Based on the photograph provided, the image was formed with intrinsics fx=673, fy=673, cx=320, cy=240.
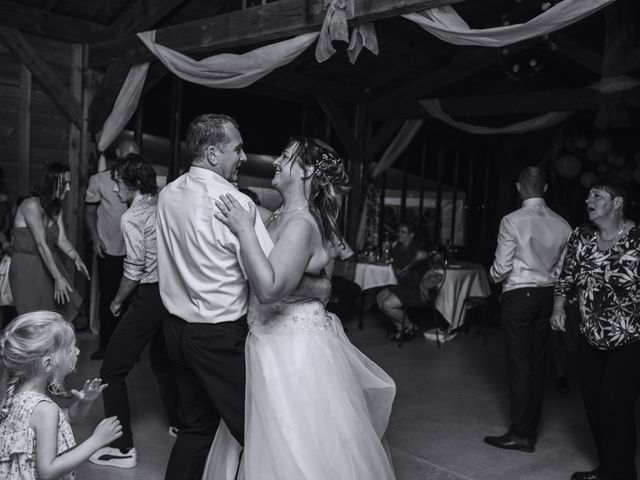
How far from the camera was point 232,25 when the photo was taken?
4.91 metres

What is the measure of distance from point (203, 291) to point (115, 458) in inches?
57.1

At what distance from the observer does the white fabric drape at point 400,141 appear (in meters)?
8.16

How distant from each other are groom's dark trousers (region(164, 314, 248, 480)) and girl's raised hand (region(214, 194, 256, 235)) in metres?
0.39

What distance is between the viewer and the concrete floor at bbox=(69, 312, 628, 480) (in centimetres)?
337

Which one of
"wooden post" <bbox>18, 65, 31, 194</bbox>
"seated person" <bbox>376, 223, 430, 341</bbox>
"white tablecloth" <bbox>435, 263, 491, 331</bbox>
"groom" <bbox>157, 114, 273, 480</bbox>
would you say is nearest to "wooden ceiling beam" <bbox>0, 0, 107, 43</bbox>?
"wooden post" <bbox>18, 65, 31, 194</bbox>

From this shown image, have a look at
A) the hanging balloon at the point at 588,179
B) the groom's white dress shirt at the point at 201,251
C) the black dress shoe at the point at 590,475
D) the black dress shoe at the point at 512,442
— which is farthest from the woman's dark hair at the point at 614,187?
the hanging balloon at the point at 588,179

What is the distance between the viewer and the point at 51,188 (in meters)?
3.99

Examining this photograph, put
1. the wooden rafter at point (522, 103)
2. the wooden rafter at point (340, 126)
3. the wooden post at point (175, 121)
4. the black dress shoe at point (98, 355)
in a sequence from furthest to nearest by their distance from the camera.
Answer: the wooden rafter at point (340, 126) < the wooden post at point (175, 121) < the wooden rafter at point (522, 103) < the black dress shoe at point (98, 355)

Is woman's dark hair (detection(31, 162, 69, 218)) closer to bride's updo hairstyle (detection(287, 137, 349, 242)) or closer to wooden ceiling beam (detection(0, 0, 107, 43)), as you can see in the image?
bride's updo hairstyle (detection(287, 137, 349, 242))

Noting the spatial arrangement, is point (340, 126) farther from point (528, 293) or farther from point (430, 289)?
point (528, 293)

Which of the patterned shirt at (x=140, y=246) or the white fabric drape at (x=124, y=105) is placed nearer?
the patterned shirt at (x=140, y=246)

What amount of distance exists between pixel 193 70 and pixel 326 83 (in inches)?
108

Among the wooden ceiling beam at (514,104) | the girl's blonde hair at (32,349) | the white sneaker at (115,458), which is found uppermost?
the wooden ceiling beam at (514,104)

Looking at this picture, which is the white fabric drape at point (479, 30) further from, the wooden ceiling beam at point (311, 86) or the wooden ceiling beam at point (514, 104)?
the wooden ceiling beam at point (311, 86)
